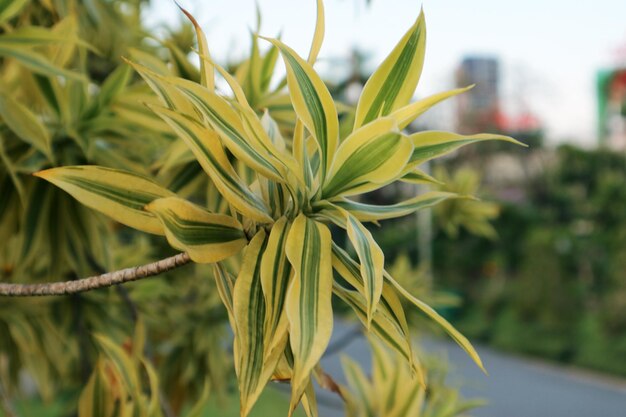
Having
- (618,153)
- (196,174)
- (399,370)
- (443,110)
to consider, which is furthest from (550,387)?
(443,110)

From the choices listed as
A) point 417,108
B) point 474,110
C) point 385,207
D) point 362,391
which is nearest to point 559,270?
point 362,391

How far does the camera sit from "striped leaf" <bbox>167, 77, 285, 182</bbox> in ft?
2.73

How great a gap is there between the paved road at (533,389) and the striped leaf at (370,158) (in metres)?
9.69

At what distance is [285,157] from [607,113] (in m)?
26.7

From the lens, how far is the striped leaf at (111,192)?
2.91 ft

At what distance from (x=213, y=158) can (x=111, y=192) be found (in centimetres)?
13

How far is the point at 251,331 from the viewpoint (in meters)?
0.87

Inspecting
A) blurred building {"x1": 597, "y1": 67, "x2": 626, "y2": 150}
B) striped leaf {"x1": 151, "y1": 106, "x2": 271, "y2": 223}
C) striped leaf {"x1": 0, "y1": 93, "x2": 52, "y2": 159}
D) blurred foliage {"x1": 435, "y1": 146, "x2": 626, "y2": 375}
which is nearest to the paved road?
blurred foliage {"x1": 435, "y1": 146, "x2": 626, "y2": 375}

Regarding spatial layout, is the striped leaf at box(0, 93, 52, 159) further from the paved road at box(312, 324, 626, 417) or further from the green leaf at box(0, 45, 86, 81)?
the paved road at box(312, 324, 626, 417)

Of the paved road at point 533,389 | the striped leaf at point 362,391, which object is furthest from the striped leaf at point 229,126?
the paved road at point 533,389

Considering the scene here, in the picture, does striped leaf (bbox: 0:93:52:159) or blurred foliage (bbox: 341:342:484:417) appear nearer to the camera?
striped leaf (bbox: 0:93:52:159)

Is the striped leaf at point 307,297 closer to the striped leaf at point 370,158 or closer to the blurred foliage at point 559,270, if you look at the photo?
the striped leaf at point 370,158

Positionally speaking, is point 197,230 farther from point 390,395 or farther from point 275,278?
point 390,395

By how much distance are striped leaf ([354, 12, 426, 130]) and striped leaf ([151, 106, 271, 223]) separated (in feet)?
0.52
